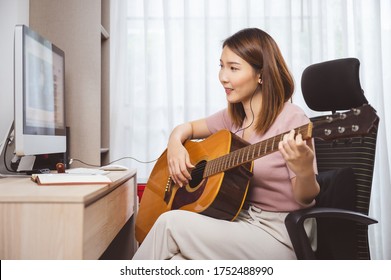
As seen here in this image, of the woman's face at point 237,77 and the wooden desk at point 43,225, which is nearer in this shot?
the wooden desk at point 43,225

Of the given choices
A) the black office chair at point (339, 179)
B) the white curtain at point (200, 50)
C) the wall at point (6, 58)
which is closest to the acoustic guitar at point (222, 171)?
the black office chair at point (339, 179)

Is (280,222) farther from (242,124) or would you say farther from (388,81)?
(388,81)

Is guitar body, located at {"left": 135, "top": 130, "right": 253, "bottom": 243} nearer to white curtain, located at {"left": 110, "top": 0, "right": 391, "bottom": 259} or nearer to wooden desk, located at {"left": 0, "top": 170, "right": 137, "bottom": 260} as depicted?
wooden desk, located at {"left": 0, "top": 170, "right": 137, "bottom": 260}

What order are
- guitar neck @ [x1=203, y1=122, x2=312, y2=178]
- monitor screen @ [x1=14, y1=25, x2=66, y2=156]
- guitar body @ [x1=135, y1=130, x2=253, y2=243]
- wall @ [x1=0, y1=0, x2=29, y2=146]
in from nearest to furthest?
guitar neck @ [x1=203, y1=122, x2=312, y2=178] → guitar body @ [x1=135, y1=130, x2=253, y2=243] → monitor screen @ [x1=14, y1=25, x2=66, y2=156] → wall @ [x1=0, y1=0, x2=29, y2=146]

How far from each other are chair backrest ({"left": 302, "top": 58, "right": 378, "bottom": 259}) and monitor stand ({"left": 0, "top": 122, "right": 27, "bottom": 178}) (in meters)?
1.03

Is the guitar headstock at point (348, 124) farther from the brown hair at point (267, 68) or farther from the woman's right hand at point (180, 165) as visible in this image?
the woman's right hand at point (180, 165)

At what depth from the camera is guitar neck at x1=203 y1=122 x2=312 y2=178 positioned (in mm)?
1001

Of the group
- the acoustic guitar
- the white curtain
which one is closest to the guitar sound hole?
the acoustic guitar

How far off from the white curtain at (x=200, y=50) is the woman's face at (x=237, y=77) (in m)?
1.05

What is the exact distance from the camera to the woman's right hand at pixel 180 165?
4.33ft

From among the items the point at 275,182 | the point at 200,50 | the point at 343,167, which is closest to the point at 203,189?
the point at 275,182

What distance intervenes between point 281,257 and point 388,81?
1.77 metres
